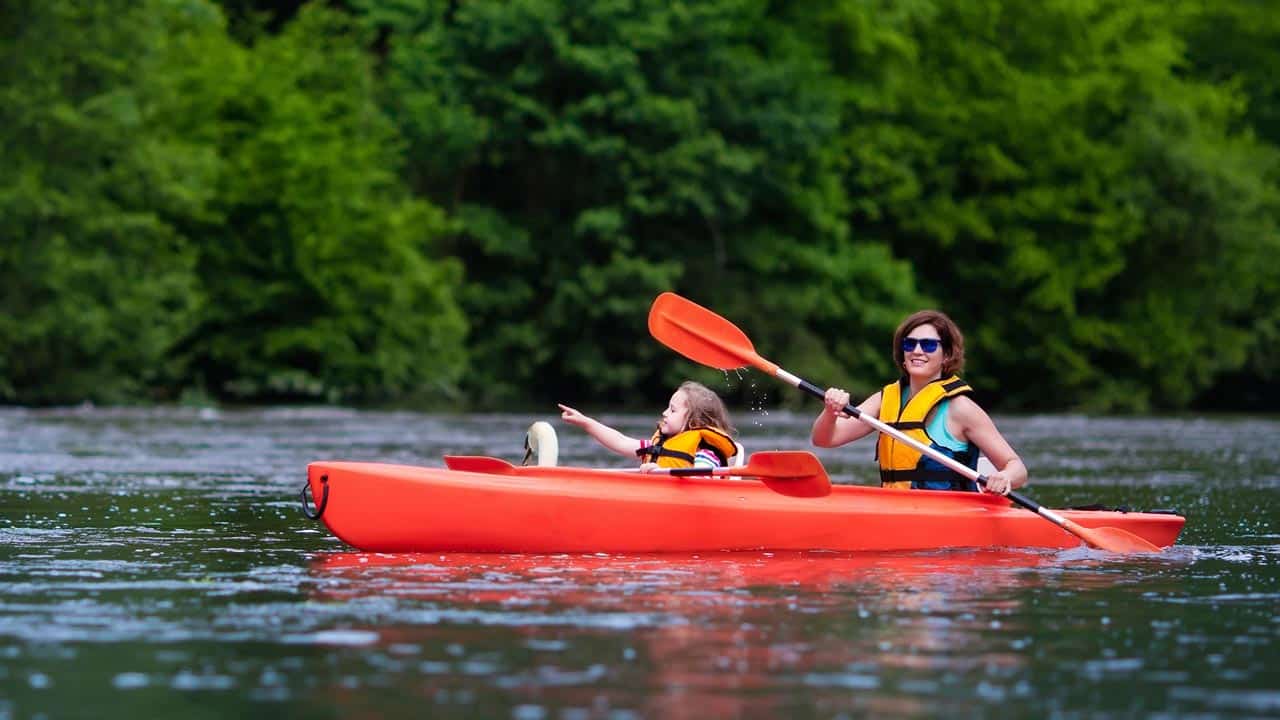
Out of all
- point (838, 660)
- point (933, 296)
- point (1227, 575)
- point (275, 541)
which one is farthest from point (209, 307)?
point (838, 660)

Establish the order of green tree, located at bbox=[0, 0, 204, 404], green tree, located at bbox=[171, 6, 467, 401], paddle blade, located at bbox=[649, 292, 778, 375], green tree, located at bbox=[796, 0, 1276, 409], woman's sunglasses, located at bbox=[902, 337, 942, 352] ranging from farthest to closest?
green tree, located at bbox=[796, 0, 1276, 409]
green tree, located at bbox=[171, 6, 467, 401]
green tree, located at bbox=[0, 0, 204, 404]
paddle blade, located at bbox=[649, 292, 778, 375]
woman's sunglasses, located at bbox=[902, 337, 942, 352]

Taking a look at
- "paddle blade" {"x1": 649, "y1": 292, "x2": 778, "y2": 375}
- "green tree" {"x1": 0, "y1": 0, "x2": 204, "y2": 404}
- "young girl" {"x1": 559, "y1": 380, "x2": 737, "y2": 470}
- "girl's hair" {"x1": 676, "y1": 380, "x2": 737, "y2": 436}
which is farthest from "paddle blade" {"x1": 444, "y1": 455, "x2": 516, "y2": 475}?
"green tree" {"x1": 0, "y1": 0, "x2": 204, "y2": 404}

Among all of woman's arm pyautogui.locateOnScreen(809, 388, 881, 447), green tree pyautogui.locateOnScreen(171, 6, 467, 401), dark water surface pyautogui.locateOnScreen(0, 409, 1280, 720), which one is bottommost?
dark water surface pyautogui.locateOnScreen(0, 409, 1280, 720)

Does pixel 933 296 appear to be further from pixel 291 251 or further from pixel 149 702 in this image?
pixel 149 702

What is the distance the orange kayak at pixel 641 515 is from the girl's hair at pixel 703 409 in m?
0.45

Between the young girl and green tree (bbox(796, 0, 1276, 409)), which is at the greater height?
green tree (bbox(796, 0, 1276, 409))

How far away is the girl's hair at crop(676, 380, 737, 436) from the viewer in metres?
9.55

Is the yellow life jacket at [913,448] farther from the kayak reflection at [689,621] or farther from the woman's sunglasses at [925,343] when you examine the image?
the kayak reflection at [689,621]

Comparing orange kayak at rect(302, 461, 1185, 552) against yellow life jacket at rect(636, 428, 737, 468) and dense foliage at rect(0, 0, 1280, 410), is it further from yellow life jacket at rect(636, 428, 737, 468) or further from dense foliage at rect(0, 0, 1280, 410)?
dense foliage at rect(0, 0, 1280, 410)

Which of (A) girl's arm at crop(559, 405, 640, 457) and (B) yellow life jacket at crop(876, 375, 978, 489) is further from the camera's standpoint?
(A) girl's arm at crop(559, 405, 640, 457)

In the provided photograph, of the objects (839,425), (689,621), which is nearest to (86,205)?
(839,425)

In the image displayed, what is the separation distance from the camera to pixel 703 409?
9.59 metres

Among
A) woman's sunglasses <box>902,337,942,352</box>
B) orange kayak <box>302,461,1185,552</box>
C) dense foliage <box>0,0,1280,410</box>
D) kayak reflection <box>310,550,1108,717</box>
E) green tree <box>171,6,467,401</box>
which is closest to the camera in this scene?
kayak reflection <box>310,550,1108,717</box>

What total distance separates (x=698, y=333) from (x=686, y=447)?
940mm
